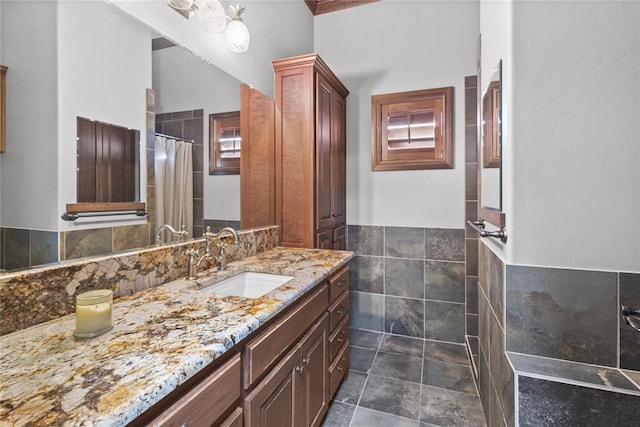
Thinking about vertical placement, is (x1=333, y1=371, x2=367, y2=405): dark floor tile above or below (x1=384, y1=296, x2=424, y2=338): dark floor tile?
below

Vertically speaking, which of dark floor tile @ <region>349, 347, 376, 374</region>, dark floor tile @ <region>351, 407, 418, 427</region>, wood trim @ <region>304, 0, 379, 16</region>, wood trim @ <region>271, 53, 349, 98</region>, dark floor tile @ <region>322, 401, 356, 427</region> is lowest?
dark floor tile @ <region>351, 407, 418, 427</region>

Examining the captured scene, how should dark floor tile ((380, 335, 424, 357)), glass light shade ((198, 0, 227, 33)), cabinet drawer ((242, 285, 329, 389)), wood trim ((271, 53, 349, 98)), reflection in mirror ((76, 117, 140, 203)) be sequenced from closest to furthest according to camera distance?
cabinet drawer ((242, 285, 329, 389))
reflection in mirror ((76, 117, 140, 203))
glass light shade ((198, 0, 227, 33))
wood trim ((271, 53, 349, 98))
dark floor tile ((380, 335, 424, 357))

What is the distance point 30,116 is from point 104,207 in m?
0.35

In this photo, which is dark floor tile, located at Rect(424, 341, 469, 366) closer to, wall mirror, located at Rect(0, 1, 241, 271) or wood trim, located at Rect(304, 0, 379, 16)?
wall mirror, located at Rect(0, 1, 241, 271)

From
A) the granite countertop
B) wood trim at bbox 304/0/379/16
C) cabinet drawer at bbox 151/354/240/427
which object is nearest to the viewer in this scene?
the granite countertop

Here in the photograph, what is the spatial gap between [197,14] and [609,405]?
7.96 ft

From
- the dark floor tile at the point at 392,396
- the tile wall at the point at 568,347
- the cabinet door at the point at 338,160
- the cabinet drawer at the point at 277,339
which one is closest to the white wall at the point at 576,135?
the tile wall at the point at 568,347

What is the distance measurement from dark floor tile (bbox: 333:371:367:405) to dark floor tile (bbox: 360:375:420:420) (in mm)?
37

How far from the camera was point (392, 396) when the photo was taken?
1.94 m

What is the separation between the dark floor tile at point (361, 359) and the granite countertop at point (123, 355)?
1.41 metres

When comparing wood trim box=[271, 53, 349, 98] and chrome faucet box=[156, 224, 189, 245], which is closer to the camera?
chrome faucet box=[156, 224, 189, 245]

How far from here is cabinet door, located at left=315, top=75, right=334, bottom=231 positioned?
88.2 inches

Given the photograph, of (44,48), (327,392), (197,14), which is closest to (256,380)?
(327,392)

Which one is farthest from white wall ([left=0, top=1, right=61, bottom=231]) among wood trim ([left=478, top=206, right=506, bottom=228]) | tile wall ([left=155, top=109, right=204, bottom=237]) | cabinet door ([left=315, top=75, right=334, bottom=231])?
wood trim ([left=478, top=206, right=506, bottom=228])
